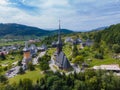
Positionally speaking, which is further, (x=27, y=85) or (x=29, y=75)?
(x=29, y=75)

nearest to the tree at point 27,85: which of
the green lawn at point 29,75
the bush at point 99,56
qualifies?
the green lawn at point 29,75

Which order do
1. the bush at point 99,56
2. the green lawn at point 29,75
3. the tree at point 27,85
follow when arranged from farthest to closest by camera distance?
the bush at point 99,56 → the green lawn at point 29,75 → the tree at point 27,85

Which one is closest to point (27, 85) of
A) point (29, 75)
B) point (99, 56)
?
point (29, 75)

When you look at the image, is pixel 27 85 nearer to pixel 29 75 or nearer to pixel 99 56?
pixel 29 75

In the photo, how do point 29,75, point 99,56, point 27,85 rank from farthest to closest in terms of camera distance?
point 99,56, point 29,75, point 27,85

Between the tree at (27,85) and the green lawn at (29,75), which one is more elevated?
the tree at (27,85)

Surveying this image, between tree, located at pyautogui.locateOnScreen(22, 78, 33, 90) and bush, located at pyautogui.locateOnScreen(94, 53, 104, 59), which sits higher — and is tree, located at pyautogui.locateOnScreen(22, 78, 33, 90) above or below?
below

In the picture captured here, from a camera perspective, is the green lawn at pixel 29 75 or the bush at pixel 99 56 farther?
the bush at pixel 99 56

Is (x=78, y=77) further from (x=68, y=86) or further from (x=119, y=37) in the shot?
(x=119, y=37)

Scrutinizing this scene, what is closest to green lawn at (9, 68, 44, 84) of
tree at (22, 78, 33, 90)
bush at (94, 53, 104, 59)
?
tree at (22, 78, 33, 90)

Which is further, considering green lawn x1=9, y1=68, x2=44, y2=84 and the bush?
the bush

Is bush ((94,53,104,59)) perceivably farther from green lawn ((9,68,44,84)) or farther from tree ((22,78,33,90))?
tree ((22,78,33,90))

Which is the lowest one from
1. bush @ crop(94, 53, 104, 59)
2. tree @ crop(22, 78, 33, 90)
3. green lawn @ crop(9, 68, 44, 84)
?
green lawn @ crop(9, 68, 44, 84)

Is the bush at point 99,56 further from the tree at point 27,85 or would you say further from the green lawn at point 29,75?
the tree at point 27,85
